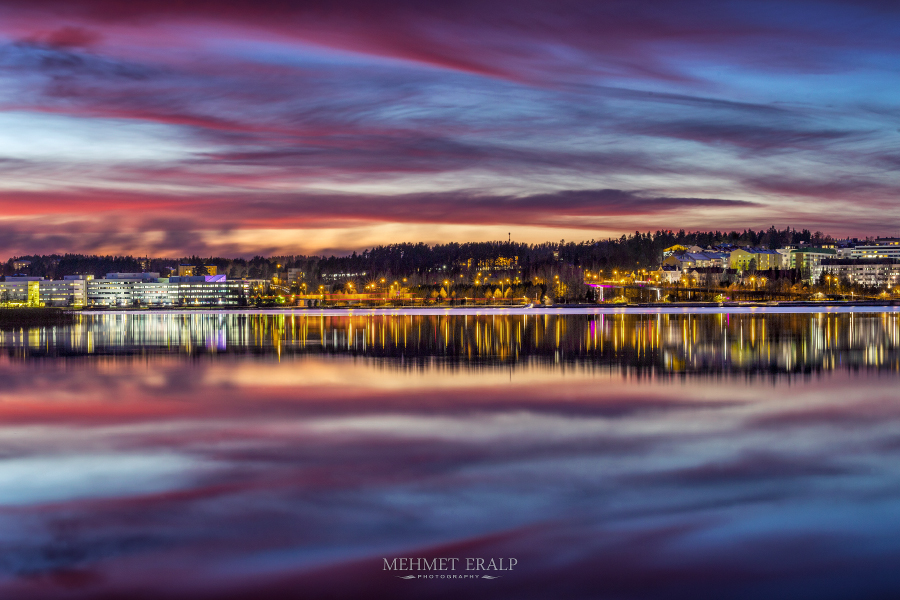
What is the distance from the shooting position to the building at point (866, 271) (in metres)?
160

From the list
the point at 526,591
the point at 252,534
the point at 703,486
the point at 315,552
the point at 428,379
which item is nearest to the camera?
the point at 526,591

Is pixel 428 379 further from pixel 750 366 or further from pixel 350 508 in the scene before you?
pixel 350 508

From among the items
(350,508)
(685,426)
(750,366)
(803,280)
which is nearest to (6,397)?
(350,508)

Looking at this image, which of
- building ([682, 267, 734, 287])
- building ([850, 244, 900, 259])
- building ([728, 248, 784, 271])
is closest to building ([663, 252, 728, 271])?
building ([728, 248, 784, 271])

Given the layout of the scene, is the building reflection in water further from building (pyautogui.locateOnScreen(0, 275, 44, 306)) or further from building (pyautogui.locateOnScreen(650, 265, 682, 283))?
building (pyautogui.locateOnScreen(0, 275, 44, 306))

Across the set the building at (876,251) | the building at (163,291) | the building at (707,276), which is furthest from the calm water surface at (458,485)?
the building at (876,251)

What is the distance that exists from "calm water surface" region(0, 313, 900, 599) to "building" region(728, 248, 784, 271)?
165 m

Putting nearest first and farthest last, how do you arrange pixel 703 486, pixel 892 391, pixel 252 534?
pixel 252 534 < pixel 703 486 < pixel 892 391

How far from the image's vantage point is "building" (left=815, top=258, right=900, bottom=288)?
524 ft

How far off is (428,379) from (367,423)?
20.4 ft

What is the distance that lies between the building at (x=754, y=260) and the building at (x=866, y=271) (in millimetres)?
9051

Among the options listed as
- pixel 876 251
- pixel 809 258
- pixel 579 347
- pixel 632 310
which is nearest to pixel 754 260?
pixel 809 258

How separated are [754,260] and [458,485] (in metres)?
180

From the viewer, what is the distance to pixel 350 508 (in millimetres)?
8469
